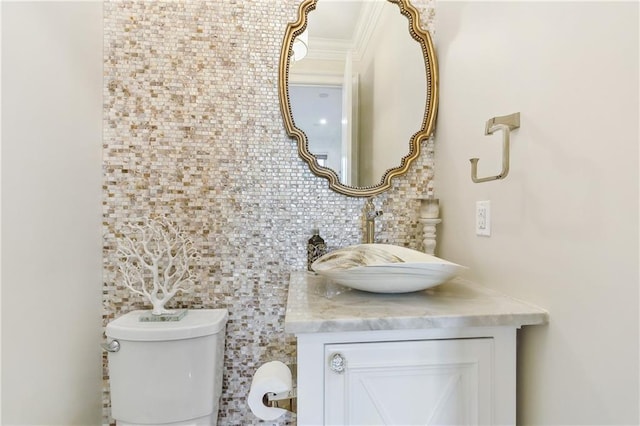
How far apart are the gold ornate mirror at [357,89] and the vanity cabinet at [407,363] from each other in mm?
755

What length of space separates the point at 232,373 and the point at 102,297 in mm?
632

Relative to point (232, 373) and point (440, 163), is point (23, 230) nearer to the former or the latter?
point (232, 373)

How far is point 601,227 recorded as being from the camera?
0.63 metres

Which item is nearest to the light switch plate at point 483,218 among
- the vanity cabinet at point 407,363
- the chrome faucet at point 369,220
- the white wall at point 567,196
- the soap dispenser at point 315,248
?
the white wall at point 567,196

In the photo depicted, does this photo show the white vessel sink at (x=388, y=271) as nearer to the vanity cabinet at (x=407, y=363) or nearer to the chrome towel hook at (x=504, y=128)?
the vanity cabinet at (x=407, y=363)

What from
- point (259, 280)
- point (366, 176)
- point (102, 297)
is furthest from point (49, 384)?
point (366, 176)

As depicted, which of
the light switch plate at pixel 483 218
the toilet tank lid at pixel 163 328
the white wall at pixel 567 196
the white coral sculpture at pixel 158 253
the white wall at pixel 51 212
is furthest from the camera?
the white coral sculpture at pixel 158 253

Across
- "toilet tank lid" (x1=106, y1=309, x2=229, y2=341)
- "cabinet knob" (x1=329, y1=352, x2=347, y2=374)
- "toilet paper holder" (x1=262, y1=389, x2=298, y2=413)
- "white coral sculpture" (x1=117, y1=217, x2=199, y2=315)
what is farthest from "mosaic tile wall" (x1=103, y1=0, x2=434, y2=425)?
"cabinet knob" (x1=329, y1=352, x2=347, y2=374)

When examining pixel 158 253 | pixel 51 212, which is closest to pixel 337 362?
pixel 158 253

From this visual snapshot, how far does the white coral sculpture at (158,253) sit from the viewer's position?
133 centimetres

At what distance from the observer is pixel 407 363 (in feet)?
2.43

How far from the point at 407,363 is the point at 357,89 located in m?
1.13

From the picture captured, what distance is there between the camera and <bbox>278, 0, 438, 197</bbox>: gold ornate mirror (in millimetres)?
1397

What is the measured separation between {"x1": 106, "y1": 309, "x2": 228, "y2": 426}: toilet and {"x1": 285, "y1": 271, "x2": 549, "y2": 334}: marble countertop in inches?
20.9
